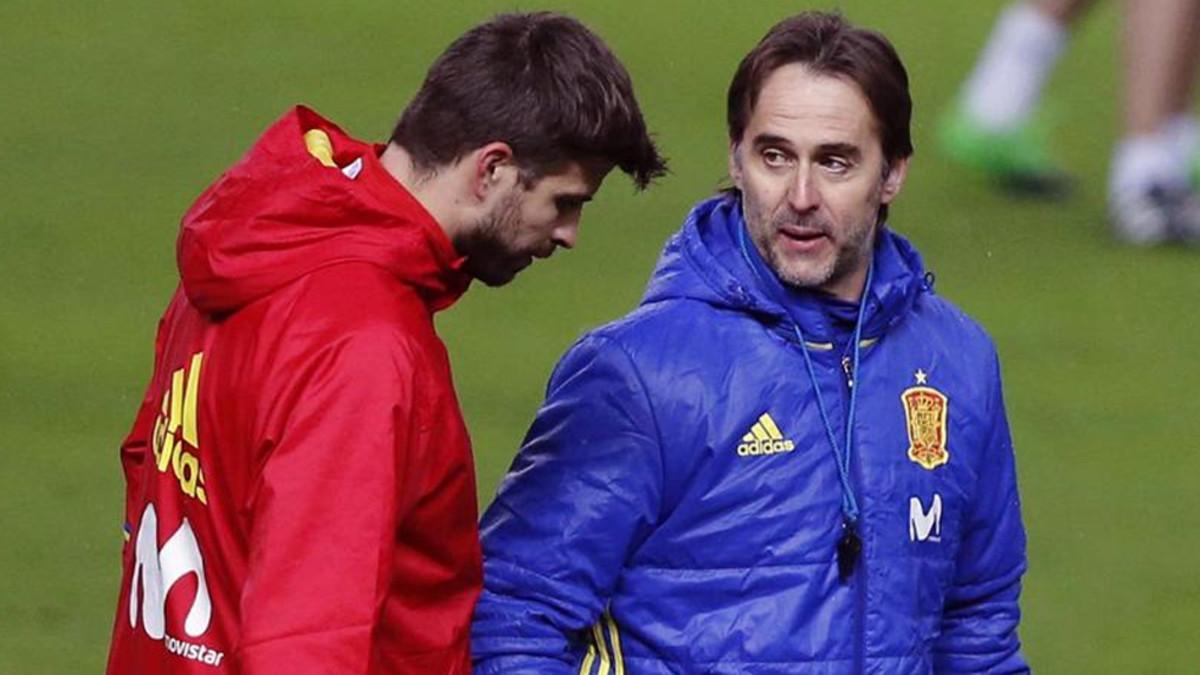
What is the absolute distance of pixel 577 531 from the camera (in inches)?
165

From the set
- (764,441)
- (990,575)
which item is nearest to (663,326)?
(764,441)

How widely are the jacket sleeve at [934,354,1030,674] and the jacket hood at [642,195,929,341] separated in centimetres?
25

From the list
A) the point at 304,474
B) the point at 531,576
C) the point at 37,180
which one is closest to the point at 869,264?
the point at 531,576

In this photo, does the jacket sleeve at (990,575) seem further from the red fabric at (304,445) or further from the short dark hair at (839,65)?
the red fabric at (304,445)

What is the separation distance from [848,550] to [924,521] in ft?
0.56

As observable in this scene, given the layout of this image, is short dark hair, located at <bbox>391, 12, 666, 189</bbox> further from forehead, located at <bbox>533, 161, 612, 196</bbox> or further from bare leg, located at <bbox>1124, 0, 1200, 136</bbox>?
bare leg, located at <bbox>1124, 0, 1200, 136</bbox>

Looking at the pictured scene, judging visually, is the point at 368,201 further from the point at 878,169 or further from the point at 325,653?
the point at 878,169

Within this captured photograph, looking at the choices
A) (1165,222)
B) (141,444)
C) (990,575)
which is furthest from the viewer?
(1165,222)

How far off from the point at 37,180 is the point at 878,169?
271 inches

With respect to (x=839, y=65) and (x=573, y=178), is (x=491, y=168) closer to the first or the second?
(x=573, y=178)

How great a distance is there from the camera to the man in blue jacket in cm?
420

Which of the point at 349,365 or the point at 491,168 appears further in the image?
the point at 491,168

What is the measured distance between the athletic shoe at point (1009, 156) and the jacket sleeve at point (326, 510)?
24.7 feet

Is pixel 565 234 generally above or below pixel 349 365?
above
